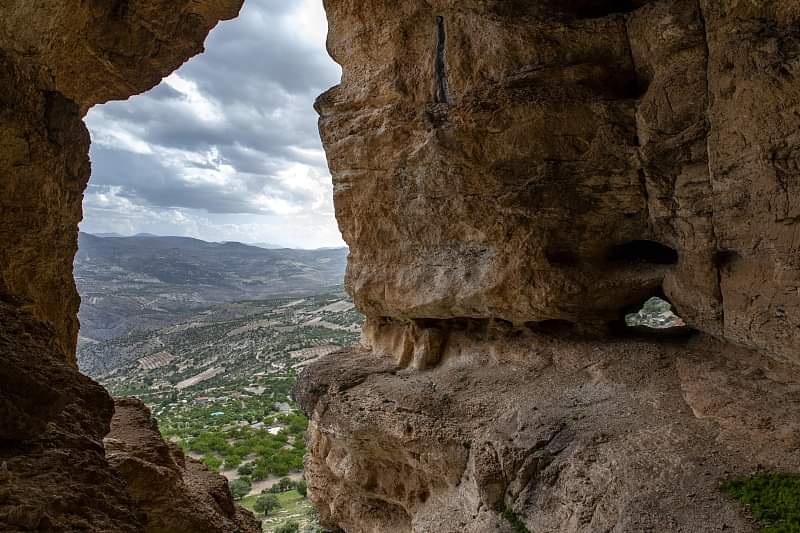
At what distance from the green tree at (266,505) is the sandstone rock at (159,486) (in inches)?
568

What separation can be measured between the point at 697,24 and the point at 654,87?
3.69 ft

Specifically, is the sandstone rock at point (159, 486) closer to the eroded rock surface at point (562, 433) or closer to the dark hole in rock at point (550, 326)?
the eroded rock surface at point (562, 433)

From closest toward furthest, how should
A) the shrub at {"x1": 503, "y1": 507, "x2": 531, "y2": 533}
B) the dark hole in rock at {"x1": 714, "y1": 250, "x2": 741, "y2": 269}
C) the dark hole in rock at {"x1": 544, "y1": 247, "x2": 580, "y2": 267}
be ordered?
the shrub at {"x1": 503, "y1": 507, "x2": 531, "y2": 533}
the dark hole in rock at {"x1": 714, "y1": 250, "x2": 741, "y2": 269}
the dark hole in rock at {"x1": 544, "y1": 247, "x2": 580, "y2": 267}

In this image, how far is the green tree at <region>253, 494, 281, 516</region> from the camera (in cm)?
2189

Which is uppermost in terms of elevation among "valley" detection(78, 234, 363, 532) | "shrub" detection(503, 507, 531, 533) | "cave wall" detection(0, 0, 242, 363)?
"cave wall" detection(0, 0, 242, 363)

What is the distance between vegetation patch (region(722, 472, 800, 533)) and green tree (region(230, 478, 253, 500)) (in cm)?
2323

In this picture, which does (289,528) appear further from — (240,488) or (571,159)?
(571,159)

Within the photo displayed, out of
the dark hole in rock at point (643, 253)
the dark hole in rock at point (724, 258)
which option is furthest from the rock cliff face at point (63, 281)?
the dark hole in rock at point (643, 253)

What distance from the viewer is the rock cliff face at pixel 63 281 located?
11.5ft

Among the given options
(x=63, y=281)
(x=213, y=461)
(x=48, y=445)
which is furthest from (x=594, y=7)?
(x=213, y=461)

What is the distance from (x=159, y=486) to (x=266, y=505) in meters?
17.4

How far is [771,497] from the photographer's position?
5988mm

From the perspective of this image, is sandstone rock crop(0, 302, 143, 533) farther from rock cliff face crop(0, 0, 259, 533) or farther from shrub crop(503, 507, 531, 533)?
shrub crop(503, 507, 531, 533)

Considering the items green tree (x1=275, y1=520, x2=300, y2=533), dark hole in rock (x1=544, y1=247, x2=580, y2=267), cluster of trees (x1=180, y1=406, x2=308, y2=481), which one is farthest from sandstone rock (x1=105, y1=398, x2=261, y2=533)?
cluster of trees (x1=180, y1=406, x2=308, y2=481)
